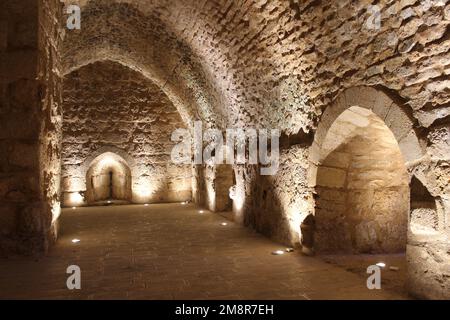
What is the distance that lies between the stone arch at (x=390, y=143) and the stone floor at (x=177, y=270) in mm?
699

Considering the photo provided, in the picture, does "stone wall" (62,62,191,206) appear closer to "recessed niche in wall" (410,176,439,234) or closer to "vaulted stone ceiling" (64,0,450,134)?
→ "vaulted stone ceiling" (64,0,450,134)

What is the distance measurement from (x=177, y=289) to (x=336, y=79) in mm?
2478

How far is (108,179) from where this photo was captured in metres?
11.7

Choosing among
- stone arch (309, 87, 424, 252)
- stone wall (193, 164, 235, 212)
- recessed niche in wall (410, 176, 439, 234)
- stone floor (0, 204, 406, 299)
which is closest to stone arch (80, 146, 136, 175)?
stone wall (193, 164, 235, 212)

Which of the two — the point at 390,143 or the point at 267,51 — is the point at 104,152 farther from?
the point at 390,143

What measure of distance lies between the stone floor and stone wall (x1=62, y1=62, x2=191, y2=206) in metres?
4.33

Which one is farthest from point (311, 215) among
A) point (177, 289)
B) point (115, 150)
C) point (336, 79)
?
point (115, 150)

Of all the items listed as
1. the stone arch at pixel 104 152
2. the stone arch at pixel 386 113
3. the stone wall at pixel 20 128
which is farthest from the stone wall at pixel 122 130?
the stone arch at pixel 386 113

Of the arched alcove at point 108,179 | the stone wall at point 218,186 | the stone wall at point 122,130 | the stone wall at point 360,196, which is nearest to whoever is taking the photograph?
the stone wall at point 360,196

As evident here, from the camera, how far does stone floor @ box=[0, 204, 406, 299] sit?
3428 mm

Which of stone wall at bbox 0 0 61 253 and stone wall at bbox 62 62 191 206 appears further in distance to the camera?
stone wall at bbox 62 62 191 206

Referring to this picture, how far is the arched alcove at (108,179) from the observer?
36.4 ft

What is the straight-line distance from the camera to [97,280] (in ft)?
12.5

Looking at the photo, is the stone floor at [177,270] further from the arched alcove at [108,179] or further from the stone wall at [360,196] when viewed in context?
the arched alcove at [108,179]
